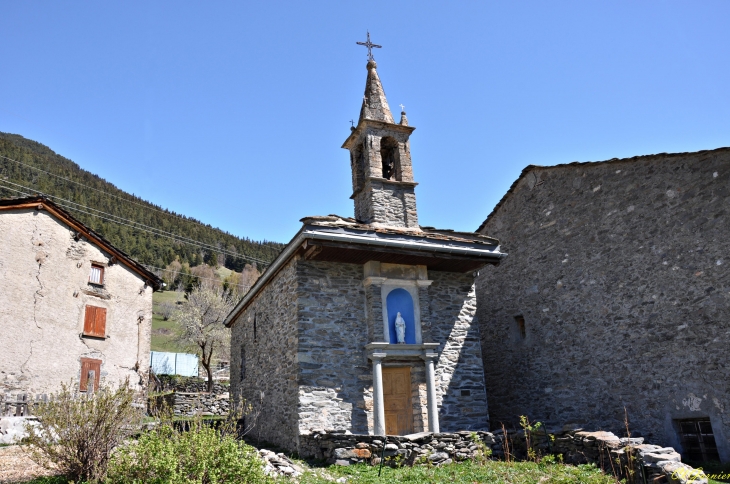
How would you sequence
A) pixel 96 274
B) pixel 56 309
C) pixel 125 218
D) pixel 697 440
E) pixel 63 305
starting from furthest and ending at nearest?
pixel 125 218, pixel 96 274, pixel 63 305, pixel 56 309, pixel 697 440

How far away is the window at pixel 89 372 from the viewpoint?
18.4 meters

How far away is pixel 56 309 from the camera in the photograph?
18.2m

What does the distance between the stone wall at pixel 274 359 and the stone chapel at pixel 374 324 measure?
0.15 feet

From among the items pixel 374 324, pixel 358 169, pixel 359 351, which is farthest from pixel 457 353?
pixel 358 169

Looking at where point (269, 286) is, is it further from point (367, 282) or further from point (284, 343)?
point (367, 282)

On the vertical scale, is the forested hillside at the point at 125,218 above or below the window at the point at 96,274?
above

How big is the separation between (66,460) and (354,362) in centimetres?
616

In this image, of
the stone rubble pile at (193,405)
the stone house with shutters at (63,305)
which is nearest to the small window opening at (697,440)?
the stone house with shutters at (63,305)

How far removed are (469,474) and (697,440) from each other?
531 centimetres

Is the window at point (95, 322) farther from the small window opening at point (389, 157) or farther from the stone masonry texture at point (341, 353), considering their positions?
the small window opening at point (389, 157)

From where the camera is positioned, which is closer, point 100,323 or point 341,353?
point 341,353

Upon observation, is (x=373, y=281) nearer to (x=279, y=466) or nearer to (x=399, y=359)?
(x=399, y=359)

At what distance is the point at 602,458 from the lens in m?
9.44

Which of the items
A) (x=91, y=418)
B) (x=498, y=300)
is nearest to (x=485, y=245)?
(x=498, y=300)
